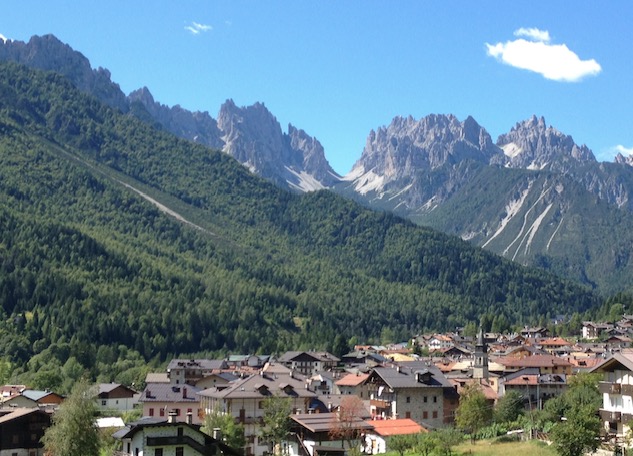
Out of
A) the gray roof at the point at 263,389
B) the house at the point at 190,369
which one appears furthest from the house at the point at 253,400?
the house at the point at 190,369

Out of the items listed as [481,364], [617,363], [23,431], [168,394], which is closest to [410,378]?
[481,364]

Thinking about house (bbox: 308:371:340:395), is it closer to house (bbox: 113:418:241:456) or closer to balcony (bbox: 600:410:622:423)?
balcony (bbox: 600:410:622:423)

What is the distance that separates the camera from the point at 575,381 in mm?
105438

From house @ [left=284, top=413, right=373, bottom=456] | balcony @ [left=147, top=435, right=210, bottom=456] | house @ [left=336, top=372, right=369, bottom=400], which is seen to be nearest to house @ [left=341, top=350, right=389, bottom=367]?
house @ [left=336, top=372, right=369, bottom=400]

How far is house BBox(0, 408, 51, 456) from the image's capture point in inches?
3642

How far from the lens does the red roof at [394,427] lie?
90.2m

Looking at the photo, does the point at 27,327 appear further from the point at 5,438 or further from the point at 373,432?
the point at 373,432

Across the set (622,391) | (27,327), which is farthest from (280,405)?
(27,327)

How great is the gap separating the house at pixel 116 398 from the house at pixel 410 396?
122 ft

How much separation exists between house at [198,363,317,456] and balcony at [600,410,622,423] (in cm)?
3522

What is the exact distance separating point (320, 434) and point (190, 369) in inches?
3081

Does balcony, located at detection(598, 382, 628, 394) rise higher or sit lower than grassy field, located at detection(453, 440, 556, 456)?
higher

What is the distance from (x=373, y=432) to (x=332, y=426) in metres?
5.82

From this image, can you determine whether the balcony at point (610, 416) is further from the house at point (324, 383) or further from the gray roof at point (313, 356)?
the gray roof at point (313, 356)
